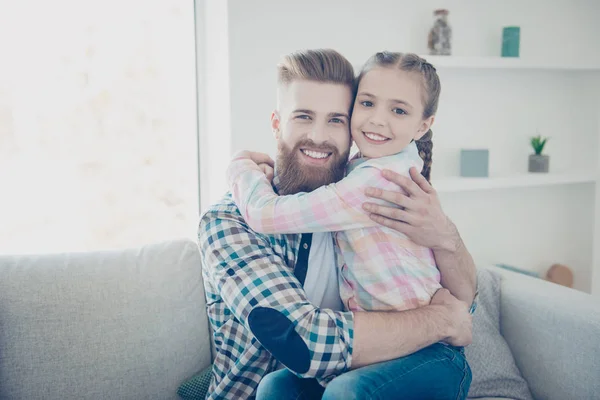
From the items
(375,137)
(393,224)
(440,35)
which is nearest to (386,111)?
(375,137)

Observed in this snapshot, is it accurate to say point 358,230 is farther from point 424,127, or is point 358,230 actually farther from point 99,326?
point 99,326

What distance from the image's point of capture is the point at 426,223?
4.70 ft

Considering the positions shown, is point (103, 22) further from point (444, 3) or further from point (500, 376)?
point (500, 376)

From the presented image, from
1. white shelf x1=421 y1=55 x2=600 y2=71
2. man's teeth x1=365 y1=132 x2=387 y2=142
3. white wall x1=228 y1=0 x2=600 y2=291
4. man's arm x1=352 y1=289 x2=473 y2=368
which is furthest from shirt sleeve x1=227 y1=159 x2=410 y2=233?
white shelf x1=421 y1=55 x2=600 y2=71

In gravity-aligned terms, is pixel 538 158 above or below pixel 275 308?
above

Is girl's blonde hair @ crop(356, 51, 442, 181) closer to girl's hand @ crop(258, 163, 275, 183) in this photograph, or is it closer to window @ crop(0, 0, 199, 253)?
girl's hand @ crop(258, 163, 275, 183)

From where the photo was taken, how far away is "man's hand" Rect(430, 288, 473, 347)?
1.40m

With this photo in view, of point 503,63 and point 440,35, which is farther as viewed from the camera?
point 503,63

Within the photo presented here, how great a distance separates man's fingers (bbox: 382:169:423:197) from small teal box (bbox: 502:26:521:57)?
1.71 meters

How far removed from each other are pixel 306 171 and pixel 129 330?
0.69 m

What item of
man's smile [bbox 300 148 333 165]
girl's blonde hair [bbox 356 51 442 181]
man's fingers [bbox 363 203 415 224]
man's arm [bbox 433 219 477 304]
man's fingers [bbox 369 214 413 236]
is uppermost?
girl's blonde hair [bbox 356 51 442 181]

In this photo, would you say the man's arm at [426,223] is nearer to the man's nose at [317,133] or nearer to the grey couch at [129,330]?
the man's nose at [317,133]

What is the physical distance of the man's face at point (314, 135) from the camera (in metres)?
1.57

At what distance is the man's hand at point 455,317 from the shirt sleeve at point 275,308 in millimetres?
257
